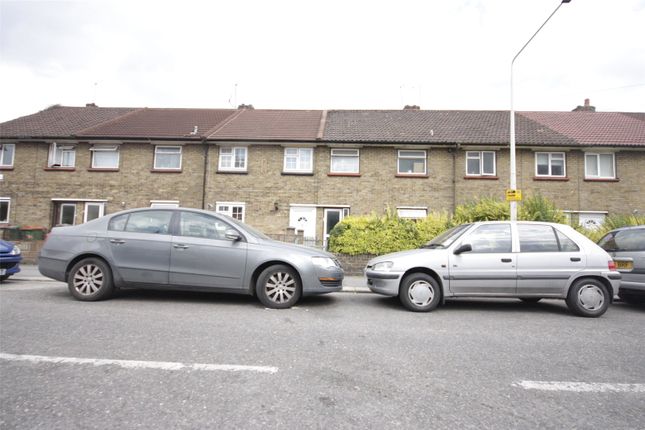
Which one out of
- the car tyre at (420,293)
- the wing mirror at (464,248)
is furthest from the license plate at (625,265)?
the car tyre at (420,293)

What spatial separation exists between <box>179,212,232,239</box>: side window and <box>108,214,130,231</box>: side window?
1033mm

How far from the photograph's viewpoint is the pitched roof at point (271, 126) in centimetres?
1596

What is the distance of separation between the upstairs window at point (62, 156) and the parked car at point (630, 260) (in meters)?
20.6

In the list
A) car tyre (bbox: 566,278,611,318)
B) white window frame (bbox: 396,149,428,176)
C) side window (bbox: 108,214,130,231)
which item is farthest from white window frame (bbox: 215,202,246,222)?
car tyre (bbox: 566,278,611,318)

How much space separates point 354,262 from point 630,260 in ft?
21.5

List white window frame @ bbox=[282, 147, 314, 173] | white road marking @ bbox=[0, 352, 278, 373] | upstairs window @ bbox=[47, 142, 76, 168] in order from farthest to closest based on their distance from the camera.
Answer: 1. upstairs window @ bbox=[47, 142, 76, 168]
2. white window frame @ bbox=[282, 147, 314, 173]
3. white road marking @ bbox=[0, 352, 278, 373]

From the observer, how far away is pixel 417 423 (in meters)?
2.23

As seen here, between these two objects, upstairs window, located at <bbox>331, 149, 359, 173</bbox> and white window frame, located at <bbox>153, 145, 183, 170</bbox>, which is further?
white window frame, located at <bbox>153, 145, 183, 170</bbox>

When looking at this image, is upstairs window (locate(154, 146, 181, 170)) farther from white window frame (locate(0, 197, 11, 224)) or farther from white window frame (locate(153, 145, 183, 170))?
white window frame (locate(0, 197, 11, 224))

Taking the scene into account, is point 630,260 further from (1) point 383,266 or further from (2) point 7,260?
(2) point 7,260

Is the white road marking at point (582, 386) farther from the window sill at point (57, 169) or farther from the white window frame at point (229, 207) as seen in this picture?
the window sill at point (57, 169)

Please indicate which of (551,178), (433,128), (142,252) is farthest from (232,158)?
(551,178)

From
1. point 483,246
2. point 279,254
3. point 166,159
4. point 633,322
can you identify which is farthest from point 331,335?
point 166,159

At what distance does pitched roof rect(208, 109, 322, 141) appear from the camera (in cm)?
1596
